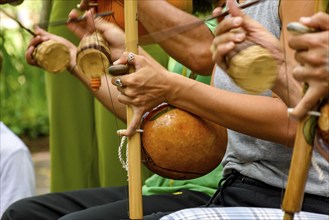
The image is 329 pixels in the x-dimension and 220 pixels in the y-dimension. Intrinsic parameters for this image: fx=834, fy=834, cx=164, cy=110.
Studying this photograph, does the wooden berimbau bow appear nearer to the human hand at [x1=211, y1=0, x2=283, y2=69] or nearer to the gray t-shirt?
the human hand at [x1=211, y1=0, x2=283, y2=69]

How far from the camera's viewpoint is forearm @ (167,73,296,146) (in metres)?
1.71

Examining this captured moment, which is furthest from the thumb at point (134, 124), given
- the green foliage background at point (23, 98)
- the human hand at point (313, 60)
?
the green foliage background at point (23, 98)

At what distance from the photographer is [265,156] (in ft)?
6.06

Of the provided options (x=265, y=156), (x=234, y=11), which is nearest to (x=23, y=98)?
(x=265, y=156)

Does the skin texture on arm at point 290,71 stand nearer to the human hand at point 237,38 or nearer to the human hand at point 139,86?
the human hand at point 237,38

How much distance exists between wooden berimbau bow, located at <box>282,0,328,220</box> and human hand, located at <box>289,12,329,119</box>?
3 cm

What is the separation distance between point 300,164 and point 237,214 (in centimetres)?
30

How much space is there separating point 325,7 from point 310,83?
6.5 inches

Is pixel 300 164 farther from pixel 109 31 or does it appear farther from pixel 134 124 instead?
pixel 109 31

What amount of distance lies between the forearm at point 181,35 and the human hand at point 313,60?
0.72 metres

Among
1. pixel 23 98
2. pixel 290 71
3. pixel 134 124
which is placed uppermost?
Result: pixel 290 71

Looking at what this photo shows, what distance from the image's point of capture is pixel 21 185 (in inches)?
118

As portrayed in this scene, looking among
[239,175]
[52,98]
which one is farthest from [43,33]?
[52,98]

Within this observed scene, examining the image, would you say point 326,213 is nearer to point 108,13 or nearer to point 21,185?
point 108,13
